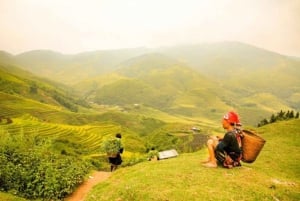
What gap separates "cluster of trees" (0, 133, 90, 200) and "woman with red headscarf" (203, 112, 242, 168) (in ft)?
28.2

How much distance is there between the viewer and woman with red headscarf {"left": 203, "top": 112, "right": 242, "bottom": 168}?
43.2ft

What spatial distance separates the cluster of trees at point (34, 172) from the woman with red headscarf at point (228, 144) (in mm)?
8601

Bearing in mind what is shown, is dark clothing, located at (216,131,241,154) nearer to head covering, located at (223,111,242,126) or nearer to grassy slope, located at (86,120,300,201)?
head covering, located at (223,111,242,126)

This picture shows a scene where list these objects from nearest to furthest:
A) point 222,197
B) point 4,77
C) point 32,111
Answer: point 222,197 < point 32,111 < point 4,77

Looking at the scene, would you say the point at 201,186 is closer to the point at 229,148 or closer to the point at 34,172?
the point at 229,148

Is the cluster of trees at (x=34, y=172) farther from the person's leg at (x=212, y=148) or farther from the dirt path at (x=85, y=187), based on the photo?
the person's leg at (x=212, y=148)

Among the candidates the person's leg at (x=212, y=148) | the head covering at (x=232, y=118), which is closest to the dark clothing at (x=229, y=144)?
the person's leg at (x=212, y=148)

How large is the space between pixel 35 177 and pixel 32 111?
391 feet

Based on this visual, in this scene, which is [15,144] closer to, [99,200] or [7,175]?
[7,175]

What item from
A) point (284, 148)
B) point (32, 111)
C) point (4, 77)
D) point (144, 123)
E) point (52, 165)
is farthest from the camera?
point (4, 77)

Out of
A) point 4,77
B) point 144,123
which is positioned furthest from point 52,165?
point 4,77

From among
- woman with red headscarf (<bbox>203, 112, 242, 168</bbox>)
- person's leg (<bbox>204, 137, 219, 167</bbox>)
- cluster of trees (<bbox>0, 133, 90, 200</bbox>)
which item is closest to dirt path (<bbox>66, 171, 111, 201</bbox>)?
cluster of trees (<bbox>0, 133, 90, 200</bbox>)

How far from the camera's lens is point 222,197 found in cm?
1111

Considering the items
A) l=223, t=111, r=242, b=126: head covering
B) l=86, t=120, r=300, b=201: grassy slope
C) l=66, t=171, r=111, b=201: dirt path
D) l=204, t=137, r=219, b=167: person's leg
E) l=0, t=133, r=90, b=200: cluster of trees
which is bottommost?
l=66, t=171, r=111, b=201: dirt path
